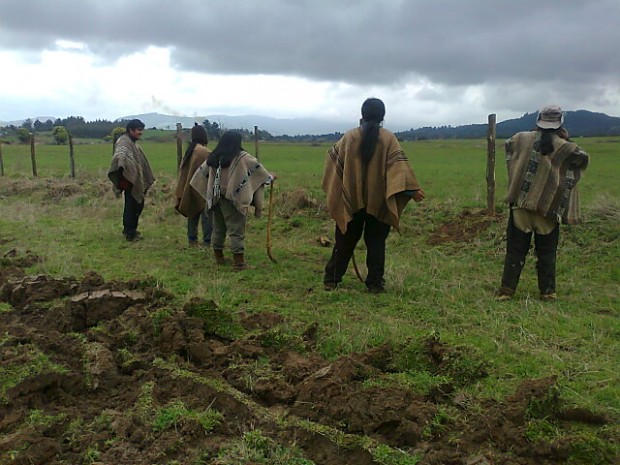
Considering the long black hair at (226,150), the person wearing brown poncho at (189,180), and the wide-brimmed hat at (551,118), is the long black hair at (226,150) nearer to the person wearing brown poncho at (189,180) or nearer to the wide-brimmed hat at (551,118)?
the person wearing brown poncho at (189,180)

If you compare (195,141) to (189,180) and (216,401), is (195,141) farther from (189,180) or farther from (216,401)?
(216,401)

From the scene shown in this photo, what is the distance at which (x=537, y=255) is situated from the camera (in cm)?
625

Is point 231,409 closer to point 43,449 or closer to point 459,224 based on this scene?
point 43,449

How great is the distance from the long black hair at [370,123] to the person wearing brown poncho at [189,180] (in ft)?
10.9

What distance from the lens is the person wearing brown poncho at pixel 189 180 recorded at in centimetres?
870

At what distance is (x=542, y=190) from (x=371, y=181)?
1.65 m

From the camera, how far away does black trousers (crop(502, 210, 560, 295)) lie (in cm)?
614

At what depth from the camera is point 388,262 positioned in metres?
7.96

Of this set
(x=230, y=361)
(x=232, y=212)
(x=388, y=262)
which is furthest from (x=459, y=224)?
(x=230, y=361)

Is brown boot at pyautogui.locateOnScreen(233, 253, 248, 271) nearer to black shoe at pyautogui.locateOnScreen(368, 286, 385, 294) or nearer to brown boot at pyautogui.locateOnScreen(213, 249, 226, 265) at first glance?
brown boot at pyautogui.locateOnScreen(213, 249, 226, 265)

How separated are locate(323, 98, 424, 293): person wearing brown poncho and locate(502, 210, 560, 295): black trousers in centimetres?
109

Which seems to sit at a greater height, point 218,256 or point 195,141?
point 195,141

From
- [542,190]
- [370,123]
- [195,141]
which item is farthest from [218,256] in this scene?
[542,190]

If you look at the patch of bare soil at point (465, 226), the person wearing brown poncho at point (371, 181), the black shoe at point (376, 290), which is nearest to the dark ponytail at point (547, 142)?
the person wearing brown poncho at point (371, 181)
